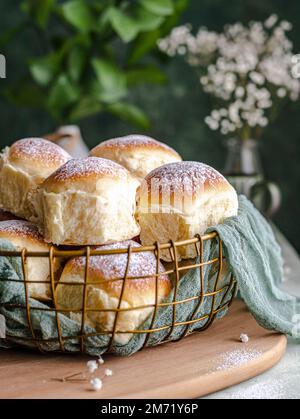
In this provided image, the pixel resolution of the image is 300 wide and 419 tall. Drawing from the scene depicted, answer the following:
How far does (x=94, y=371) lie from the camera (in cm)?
99

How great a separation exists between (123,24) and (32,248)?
159cm

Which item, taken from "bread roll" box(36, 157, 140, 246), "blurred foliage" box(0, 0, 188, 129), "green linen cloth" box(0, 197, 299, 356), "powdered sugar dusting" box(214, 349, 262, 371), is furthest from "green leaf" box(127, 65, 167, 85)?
"powdered sugar dusting" box(214, 349, 262, 371)

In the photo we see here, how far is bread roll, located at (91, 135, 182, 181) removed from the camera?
1273 millimetres

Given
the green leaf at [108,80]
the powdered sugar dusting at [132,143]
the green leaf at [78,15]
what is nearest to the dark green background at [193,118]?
the green leaf at [108,80]

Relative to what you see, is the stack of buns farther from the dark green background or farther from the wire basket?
the dark green background

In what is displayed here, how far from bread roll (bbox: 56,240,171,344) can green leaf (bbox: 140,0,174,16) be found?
1.68m

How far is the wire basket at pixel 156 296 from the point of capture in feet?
3.13

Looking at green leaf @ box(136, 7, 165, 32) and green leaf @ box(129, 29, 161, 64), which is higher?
green leaf @ box(136, 7, 165, 32)

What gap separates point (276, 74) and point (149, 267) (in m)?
1.23

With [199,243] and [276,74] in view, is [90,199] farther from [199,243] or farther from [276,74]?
[276,74]

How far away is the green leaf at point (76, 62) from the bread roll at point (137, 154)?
137 cm

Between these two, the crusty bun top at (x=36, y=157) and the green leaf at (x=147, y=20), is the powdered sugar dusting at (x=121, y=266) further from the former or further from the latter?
the green leaf at (x=147, y=20)

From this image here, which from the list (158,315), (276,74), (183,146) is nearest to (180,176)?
(158,315)
